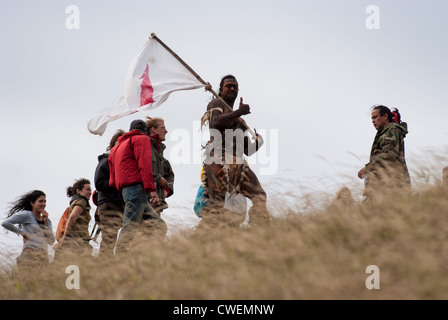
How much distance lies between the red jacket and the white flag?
1.04m

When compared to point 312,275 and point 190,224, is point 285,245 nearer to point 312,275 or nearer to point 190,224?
point 312,275

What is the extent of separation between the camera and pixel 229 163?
26.9 ft

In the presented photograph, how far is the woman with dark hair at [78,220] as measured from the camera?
938 centimetres

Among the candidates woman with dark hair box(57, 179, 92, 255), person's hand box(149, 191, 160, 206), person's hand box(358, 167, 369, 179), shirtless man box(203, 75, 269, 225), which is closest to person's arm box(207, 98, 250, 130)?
shirtless man box(203, 75, 269, 225)

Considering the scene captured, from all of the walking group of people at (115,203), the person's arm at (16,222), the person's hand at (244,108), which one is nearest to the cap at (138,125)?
the walking group of people at (115,203)

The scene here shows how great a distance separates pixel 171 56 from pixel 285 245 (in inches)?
171

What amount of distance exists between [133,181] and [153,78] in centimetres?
201

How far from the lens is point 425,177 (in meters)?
8.09

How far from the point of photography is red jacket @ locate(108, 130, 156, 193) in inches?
335

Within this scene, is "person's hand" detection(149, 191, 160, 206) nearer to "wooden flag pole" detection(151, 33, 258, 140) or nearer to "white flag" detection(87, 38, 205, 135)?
"wooden flag pole" detection(151, 33, 258, 140)

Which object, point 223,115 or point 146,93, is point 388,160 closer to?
point 223,115

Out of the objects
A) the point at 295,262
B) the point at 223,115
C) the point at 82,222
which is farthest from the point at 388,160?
the point at 82,222
